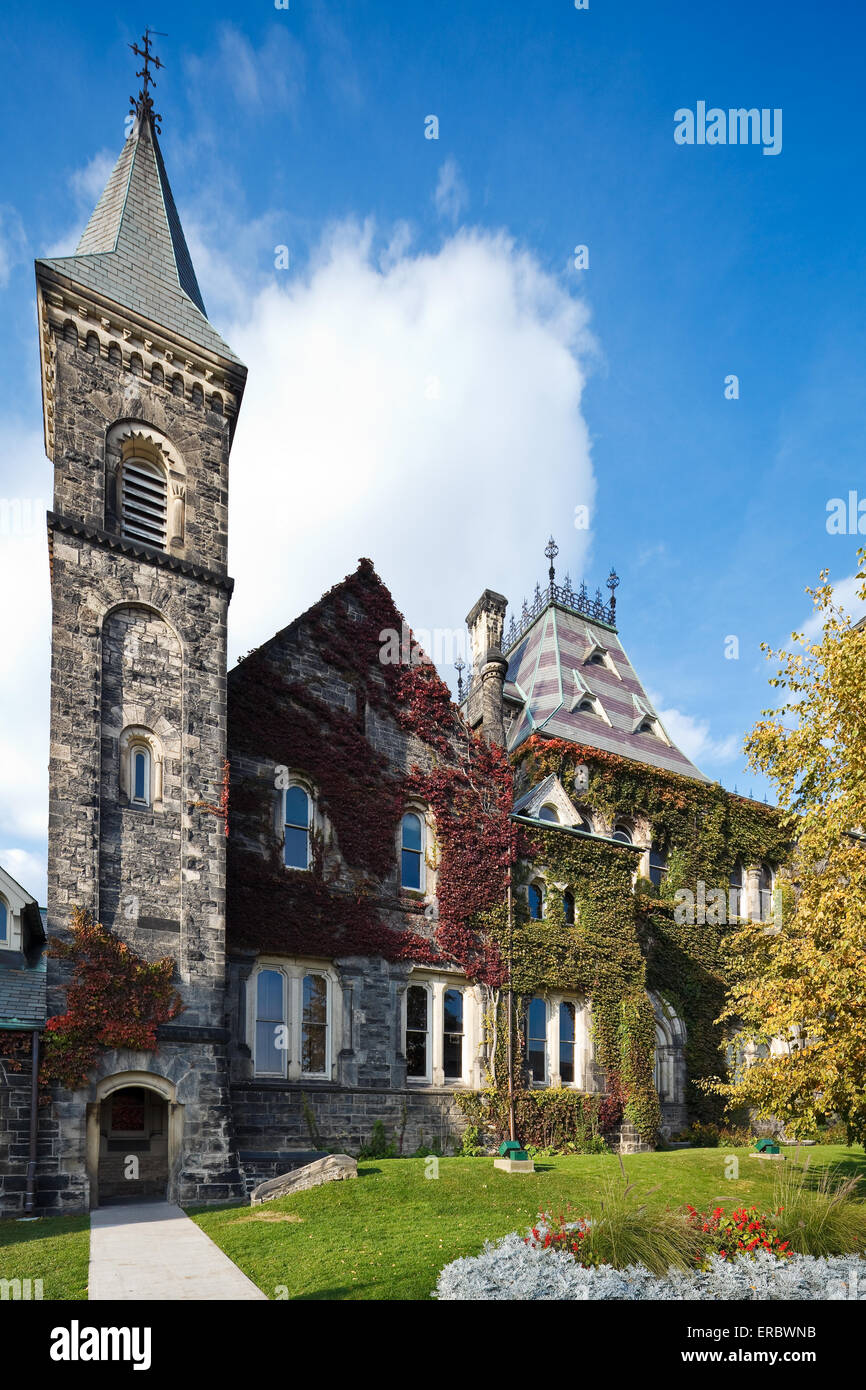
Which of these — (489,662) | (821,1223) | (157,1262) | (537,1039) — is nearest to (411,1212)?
(157,1262)

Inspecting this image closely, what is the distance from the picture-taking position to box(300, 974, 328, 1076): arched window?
832 inches

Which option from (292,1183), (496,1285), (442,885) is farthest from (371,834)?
(496,1285)

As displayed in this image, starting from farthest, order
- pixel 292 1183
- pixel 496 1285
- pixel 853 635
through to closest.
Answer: pixel 853 635 → pixel 292 1183 → pixel 496 1285

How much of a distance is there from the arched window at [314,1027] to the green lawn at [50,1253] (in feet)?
21.2

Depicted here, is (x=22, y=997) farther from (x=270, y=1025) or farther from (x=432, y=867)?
(x=432, y=867)

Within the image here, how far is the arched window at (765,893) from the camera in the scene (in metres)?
33.5

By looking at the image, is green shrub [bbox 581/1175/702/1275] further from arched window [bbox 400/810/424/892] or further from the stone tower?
arched window [bbox 400/810/424/892]

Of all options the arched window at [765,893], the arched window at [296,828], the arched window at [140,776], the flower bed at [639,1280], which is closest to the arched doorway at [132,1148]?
the arched window at [140,776]

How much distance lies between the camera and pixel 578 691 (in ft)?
110

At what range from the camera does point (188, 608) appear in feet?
66.1

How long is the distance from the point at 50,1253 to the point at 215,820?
8.37 metres

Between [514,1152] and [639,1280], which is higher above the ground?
[639,1280]

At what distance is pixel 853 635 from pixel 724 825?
17085 mm

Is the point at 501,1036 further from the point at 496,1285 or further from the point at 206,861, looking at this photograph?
the point at 496,1285
